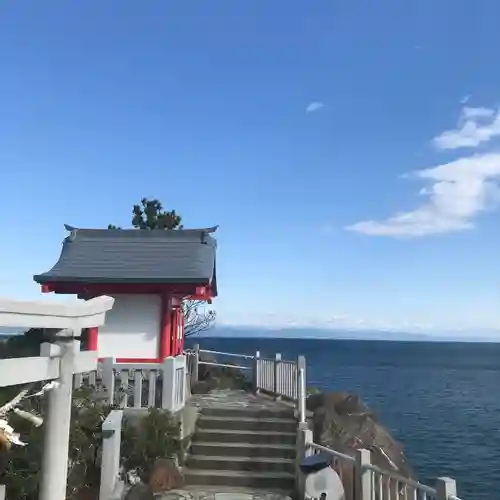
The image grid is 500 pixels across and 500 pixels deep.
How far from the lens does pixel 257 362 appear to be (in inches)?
550

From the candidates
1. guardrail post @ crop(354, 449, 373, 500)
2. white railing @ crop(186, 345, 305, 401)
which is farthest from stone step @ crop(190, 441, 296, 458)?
guardrail post @ crop(354, 449, 373, 500)

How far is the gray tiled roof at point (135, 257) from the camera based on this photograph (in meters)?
11.6

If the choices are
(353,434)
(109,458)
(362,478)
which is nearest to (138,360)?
(109,458)

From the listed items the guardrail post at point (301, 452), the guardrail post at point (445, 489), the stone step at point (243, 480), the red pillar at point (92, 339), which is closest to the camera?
the guardrail post at point (445, 489)

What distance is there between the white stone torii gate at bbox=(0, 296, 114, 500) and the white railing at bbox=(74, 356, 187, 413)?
542 centimetres

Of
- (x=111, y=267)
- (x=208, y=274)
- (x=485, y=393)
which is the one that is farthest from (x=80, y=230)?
(x=485, y=393)

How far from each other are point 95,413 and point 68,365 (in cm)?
461

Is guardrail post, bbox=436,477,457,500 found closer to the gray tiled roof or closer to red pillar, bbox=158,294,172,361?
the gray tiled roof

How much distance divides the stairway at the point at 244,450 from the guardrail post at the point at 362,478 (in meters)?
2.27

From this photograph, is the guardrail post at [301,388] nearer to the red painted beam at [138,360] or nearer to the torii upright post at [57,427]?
the red painted beam at [138,360]

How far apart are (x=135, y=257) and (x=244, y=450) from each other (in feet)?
16.0

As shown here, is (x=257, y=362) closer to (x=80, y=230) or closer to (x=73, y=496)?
(x=80, y=230)

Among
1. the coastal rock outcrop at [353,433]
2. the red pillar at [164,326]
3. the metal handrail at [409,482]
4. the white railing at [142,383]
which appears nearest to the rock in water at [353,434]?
the coastal rock outcrop at [353,433]

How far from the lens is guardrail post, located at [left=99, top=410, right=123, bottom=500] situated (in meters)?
7.46
